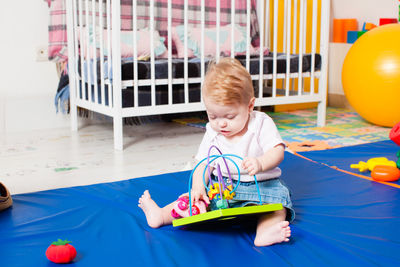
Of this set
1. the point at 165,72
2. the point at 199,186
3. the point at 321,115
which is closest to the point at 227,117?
the point at 199,186

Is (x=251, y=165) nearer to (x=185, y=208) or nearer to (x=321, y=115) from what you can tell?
(x=185, y=208)

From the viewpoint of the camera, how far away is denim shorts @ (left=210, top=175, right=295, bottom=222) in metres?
1.30

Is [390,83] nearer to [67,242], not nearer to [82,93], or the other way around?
[82,93]

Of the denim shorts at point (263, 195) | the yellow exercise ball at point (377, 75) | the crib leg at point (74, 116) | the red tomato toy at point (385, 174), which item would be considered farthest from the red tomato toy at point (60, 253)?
the yellow exercise ball at point (377, 75)

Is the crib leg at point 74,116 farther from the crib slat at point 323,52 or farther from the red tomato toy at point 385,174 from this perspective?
the red tomato toy at point 385,174

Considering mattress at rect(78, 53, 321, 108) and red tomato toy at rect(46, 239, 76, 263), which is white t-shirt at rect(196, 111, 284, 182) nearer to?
red tomato toy at rect(46, 239, 76, 263)

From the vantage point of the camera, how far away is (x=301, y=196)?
1559 mm

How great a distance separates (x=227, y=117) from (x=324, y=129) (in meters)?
1.75

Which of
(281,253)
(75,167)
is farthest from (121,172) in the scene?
(281,253)

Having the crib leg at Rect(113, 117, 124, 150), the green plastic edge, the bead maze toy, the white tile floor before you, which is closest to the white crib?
the crib leg at Rect(113, 117, 124, 150)

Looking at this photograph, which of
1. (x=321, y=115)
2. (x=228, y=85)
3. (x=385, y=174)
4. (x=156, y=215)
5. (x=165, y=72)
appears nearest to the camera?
(x=228, y=85)

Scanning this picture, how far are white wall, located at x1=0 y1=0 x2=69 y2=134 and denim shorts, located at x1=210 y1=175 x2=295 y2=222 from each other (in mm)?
1967

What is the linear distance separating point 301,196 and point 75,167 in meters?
0.98

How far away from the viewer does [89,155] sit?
7.55ft
